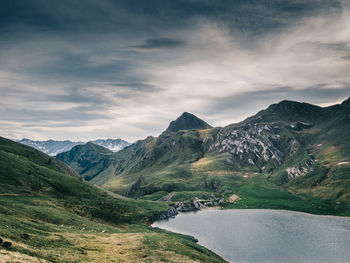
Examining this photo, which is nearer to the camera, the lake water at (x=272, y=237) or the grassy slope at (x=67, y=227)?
the grassy slope at (x=67, y=227)

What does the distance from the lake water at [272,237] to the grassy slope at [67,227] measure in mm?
26437

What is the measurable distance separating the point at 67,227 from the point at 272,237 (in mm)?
113081

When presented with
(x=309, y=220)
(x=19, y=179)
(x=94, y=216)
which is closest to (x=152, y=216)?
(x=94, y=216)

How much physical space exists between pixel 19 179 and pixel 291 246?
480 feet

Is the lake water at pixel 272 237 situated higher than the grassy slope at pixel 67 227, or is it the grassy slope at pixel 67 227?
the grassy slope at pixel 67 227

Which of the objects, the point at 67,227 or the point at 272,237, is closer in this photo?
the point at 67,227

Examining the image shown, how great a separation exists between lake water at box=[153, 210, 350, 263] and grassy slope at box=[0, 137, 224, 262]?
26437 millimetres

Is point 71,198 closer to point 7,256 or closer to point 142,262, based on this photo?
point 142,262

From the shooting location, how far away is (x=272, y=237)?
138 metres

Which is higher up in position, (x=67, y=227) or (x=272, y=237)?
(x=67, y=227)

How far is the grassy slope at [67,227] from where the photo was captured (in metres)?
50.6

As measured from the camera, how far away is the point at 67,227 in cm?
8238

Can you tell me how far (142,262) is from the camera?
5644cm

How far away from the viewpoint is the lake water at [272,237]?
10831cm
